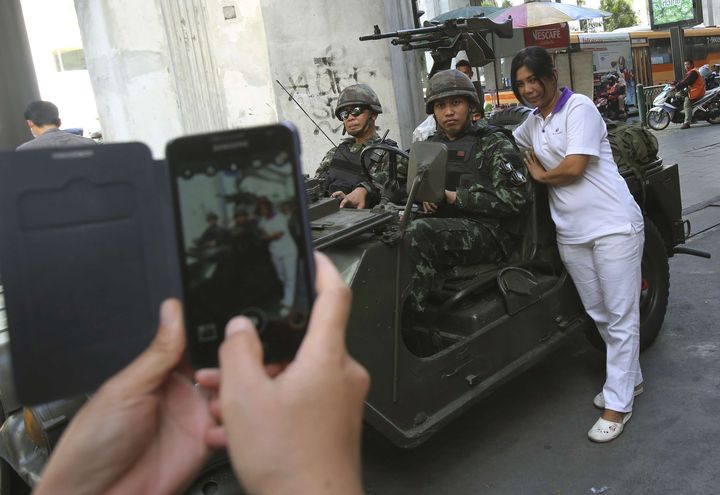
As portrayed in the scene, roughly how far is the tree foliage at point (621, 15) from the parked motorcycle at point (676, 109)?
42272 mm

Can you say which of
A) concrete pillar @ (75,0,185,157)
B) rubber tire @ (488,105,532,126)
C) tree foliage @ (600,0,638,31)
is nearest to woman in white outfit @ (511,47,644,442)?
rubber tire @ (488,105,532,126)

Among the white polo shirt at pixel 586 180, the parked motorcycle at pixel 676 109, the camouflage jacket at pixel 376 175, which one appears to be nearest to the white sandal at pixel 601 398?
the white polo shirt at pixel 586 180

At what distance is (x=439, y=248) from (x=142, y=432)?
2.38m

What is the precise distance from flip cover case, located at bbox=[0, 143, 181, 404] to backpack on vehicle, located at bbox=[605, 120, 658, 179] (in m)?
3.61

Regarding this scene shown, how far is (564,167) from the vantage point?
3.17 m

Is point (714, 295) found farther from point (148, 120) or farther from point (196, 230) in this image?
point (148, 120)

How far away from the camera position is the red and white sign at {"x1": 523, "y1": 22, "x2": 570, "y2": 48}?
425 inches

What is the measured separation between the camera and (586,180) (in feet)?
10.6

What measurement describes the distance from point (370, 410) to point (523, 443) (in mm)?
1104

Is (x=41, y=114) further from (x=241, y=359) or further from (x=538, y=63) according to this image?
(x=241, y=359)

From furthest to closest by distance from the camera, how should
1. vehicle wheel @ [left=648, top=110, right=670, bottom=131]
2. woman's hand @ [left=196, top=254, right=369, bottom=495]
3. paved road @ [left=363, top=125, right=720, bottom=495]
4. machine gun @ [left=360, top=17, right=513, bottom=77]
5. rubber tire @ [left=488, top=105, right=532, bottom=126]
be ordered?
vehicle wheel @ [left=648, top=110, right=670, bottom=131]
machine gun @ [left=360, top=17, right=513, bottom=77]
rubber tire @ [left=488, top=105, right=532, bottom=126]
paved road @ [left=363, top=125, right=720, bottom=495]
woman's hand @ [left=196, top=254, right=369, bottom=495]

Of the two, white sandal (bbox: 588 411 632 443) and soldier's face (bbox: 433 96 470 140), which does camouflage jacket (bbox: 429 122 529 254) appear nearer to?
soldier's face (bbox: 433 96 470 140)

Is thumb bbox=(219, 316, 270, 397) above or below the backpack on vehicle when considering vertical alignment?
above

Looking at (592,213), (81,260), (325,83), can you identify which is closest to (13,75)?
(325,83)
